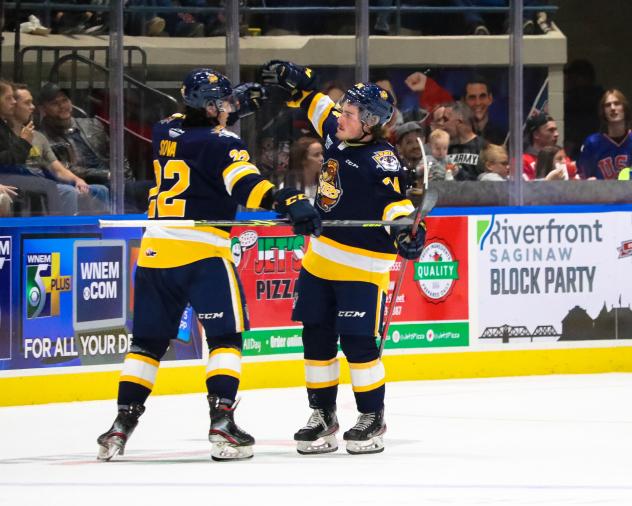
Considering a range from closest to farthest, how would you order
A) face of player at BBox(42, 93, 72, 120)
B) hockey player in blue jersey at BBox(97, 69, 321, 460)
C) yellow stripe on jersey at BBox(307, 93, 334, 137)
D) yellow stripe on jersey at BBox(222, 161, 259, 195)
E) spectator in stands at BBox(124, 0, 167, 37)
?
1. yellow stripe on jersey at BBox(222, 161, 259, 195)
2. hockey player in blue jersey at BBox(97, 69, 321, 460)
3. yellow stripe on jersey at BBox(307, 93, 334, 137)
4. face of player at BBox(42, 93, 72, 120)
5. spectator in stands at BBox(124, 0, 167, 37)

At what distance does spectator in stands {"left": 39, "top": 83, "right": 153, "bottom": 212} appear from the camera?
25.6ft

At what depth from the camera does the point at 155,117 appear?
27.1 feet

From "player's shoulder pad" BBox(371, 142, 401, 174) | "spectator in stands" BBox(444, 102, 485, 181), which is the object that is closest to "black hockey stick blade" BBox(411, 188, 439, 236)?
"player's shoulder pad" BBox(371, 142, 401, 174)

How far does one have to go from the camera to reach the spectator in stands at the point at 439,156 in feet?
29.5

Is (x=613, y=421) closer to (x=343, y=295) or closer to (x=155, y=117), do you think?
(x=343, y=295)

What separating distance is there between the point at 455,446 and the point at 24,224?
100 inches

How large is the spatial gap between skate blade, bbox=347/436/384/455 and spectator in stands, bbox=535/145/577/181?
11.7 feet

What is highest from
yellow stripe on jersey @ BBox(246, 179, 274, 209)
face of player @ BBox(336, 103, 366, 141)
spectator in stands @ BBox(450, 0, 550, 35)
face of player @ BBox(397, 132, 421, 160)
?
spectator in stands @ BBox(450, 0, 550, 35)

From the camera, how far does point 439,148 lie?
29.7 ft

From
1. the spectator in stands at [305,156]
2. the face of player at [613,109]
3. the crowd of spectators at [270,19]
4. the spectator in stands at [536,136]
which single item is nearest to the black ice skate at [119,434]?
the crowd of spectators at [270,19]

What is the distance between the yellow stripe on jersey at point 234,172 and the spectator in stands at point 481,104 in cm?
360

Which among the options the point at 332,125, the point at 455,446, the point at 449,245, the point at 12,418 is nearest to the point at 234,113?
the point at 332,125

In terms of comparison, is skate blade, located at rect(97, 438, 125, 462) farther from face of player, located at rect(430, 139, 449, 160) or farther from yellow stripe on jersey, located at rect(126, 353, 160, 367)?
face of player, located at rect(430, 139, 449, 160)

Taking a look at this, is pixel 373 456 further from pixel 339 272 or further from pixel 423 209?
pixel 423 209
